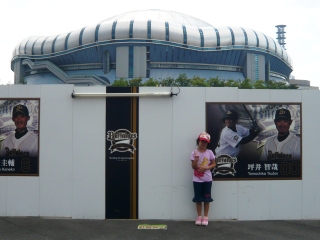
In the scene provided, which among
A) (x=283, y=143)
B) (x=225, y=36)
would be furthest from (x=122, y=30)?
(x=283, y=143)

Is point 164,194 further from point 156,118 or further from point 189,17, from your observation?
point 189,17

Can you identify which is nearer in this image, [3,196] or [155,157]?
[155,157]

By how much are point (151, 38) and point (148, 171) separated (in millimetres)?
40429

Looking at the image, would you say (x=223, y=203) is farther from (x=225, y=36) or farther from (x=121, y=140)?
(x=225, y=36)

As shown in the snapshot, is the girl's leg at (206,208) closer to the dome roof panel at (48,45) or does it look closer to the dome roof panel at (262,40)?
the dome roof panel at (262,40)

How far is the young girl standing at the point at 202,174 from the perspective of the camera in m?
5.72

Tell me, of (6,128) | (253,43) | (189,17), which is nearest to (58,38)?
(189,17)

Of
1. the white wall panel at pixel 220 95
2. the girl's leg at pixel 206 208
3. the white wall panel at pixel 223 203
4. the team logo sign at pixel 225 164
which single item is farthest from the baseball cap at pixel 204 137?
the girl's leg at pixel 206 208

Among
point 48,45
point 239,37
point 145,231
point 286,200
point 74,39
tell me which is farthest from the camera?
point 48,45

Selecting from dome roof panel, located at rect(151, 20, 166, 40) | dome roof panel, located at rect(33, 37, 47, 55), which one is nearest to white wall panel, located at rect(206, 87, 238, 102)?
dome roof panel, located at rect(151, 20, 166, 40)

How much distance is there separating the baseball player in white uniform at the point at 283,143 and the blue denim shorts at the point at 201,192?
4.01 feet

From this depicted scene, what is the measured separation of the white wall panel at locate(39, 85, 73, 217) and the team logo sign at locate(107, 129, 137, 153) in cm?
71

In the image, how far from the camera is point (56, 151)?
6113 millimetres

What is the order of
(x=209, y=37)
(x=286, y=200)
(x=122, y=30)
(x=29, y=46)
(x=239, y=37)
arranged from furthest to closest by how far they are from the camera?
(x=29, y=46), (x=239, y=37), (x=209, y=37), (x=122, y=30), (x=286, y=200)
